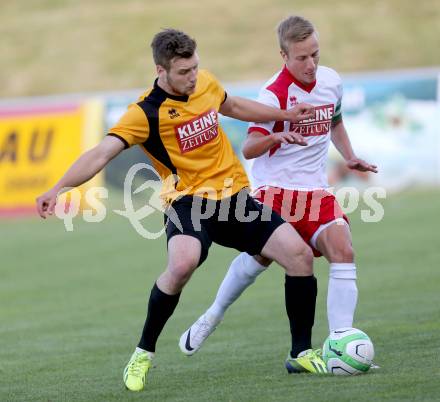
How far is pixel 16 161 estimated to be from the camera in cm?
1950

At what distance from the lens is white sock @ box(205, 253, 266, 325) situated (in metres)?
7.02

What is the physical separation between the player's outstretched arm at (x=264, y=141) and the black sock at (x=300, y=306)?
816mm

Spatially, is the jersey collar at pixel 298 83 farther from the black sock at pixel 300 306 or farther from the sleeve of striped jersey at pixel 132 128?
the black sock at pixel 300 306

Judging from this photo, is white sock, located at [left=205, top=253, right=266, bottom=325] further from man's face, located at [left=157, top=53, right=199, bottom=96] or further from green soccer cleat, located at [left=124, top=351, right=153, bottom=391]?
man's face, located at [left=157, top=53, right=199, bottom=96]

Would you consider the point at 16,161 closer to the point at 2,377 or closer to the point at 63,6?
the point at 2,377

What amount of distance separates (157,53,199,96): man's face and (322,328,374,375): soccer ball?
1.74m

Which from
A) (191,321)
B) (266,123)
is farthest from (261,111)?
(191,321)

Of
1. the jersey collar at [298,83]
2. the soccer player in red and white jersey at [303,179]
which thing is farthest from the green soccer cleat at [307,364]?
the jersey collar at [298,83]

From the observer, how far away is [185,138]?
20.8 feet

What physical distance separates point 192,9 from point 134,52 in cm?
302

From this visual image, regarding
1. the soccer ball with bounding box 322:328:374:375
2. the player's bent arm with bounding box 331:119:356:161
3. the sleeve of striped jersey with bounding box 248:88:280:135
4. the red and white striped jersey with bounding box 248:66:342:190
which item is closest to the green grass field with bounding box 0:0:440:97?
the player's bent arm with bounding box 331:119:356:161

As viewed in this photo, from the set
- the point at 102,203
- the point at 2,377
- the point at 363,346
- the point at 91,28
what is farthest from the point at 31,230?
the point at 91,28

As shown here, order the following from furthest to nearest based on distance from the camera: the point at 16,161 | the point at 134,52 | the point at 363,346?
1. the point at 134,52
2. the point at 16,161
3. the point at 363,346

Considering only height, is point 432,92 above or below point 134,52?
above
